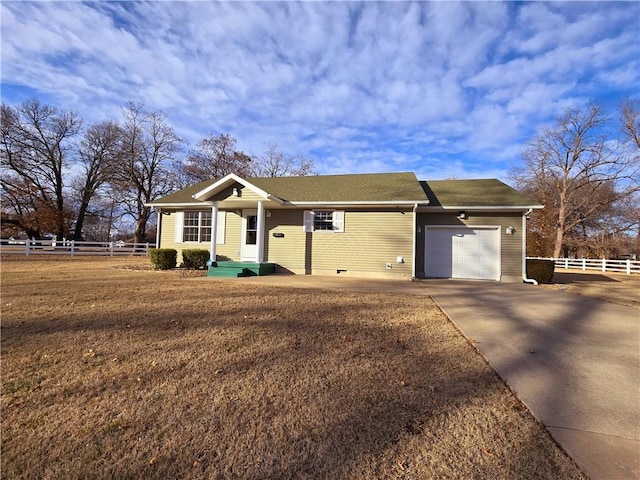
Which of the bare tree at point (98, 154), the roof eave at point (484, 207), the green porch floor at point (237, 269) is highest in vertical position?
the bare tree at point (98, 154)

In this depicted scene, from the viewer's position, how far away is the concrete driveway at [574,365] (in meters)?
2.39

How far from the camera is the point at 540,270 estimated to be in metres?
12.1

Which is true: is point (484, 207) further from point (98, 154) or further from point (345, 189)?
point (98, 154)

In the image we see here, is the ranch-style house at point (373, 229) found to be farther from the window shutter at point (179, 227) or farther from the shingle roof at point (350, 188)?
the window shutter at point (179, 227)

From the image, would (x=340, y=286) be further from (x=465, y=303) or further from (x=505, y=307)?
(x=505, y=307)

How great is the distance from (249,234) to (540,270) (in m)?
11.5

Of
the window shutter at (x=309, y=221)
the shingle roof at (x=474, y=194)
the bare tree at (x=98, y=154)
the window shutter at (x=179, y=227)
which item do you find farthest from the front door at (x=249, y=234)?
the bare tree at (x=98, y=154)

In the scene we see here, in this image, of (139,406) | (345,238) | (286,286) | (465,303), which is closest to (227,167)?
(345,238)

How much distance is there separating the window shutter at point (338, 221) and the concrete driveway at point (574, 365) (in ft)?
18.9

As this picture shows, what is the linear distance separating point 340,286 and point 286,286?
64.2 inches

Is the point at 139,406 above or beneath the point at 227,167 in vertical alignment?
beneath

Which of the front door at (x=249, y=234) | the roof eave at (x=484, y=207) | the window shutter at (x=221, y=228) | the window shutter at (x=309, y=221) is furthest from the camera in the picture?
the window shutter at (x=221, y=228)

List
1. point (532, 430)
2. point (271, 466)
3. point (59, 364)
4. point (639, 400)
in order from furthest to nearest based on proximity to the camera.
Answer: point (59, 364), point (639, 400), point (532, 430), point (271, 466)

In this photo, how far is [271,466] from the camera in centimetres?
208
